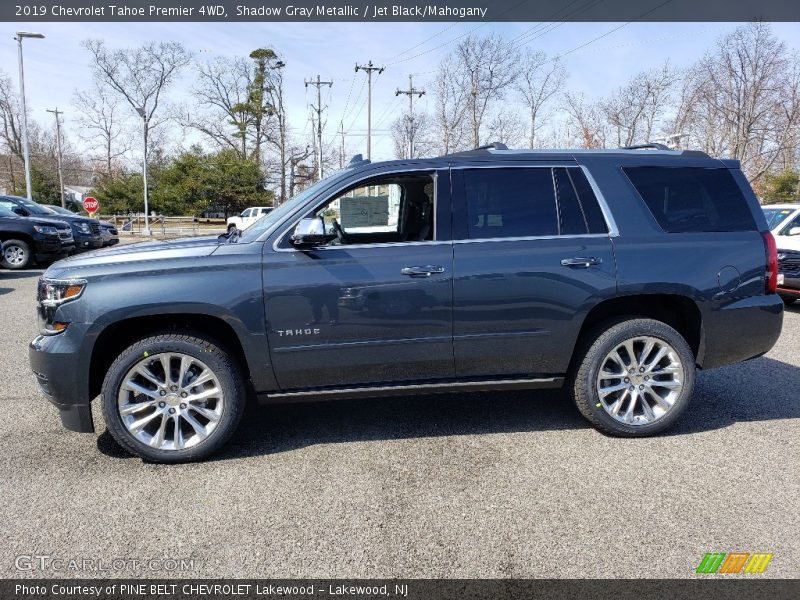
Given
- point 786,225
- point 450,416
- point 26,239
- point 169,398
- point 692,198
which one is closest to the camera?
point 169,398

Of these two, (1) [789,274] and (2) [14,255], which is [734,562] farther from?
(2) [14,255]

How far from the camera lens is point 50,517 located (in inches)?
113

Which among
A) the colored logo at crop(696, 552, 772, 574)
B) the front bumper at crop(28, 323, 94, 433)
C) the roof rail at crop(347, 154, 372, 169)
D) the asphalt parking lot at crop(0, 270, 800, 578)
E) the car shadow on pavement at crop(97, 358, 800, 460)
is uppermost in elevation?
the roof rail at crop(347, 154, 372, 169)

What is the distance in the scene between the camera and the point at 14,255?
1296 cm

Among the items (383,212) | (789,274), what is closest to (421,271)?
(383,212)

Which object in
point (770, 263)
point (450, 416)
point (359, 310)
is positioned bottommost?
point (450, 416)

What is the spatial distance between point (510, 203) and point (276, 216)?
64.5 inches

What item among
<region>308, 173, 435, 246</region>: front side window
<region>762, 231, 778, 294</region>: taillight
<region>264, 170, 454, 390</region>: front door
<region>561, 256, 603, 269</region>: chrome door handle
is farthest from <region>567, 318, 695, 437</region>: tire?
<region>308, 173, 435, 246</region>: front side window

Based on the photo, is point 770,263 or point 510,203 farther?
point 770,263

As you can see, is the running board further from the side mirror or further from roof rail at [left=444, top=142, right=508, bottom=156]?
roof rail at [left=444, top=142, right=508, bottom=156]

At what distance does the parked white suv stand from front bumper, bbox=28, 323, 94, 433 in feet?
31.2

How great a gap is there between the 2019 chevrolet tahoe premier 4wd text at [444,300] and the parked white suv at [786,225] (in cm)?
573

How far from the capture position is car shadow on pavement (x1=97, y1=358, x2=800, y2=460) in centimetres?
384

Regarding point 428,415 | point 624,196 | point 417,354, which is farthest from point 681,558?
point 624,196
